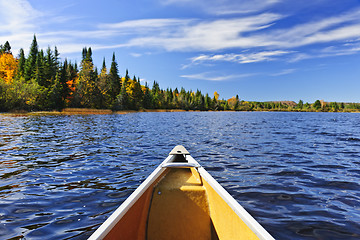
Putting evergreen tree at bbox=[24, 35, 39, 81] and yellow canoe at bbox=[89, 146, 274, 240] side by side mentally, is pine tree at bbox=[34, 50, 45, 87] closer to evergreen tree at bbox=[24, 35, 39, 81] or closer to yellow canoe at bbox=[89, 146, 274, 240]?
evergreen tree at bbox=[24, 35, 39, 81]

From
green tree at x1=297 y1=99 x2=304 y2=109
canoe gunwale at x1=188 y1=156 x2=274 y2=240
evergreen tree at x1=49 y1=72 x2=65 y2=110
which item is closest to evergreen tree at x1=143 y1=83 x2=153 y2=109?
evergreen tree at x1=49 y1=72 x2=65 y2=110

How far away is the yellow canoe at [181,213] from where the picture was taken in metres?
2.49

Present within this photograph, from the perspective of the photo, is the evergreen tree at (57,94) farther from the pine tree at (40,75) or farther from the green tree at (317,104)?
the green tree at (317,104)

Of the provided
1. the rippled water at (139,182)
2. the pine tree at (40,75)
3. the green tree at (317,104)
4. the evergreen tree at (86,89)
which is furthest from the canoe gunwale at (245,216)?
the green tree at (317,104)

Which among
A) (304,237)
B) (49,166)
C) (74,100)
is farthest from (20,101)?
(304,237)

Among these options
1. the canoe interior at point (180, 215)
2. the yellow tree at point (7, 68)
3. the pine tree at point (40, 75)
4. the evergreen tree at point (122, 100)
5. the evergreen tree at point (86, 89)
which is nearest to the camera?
the canoe interior at point (180, 215)

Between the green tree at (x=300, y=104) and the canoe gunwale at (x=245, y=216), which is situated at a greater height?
the green tree at (x=300, y=104)

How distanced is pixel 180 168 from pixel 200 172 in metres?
0.80

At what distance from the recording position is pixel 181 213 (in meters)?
3.37

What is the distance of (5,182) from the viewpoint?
582 centimetres

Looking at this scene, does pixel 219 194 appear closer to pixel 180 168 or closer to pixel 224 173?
pixel 180 168

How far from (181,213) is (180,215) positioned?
37mm

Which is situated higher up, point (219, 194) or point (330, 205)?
point (219, 194)

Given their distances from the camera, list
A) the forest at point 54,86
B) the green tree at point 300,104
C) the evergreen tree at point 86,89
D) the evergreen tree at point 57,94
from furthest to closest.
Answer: the green tree at point 300,104 → the evergreen tree at point 86,89 → the evergreen tree at point 57,94 → the forest at point 54,86
